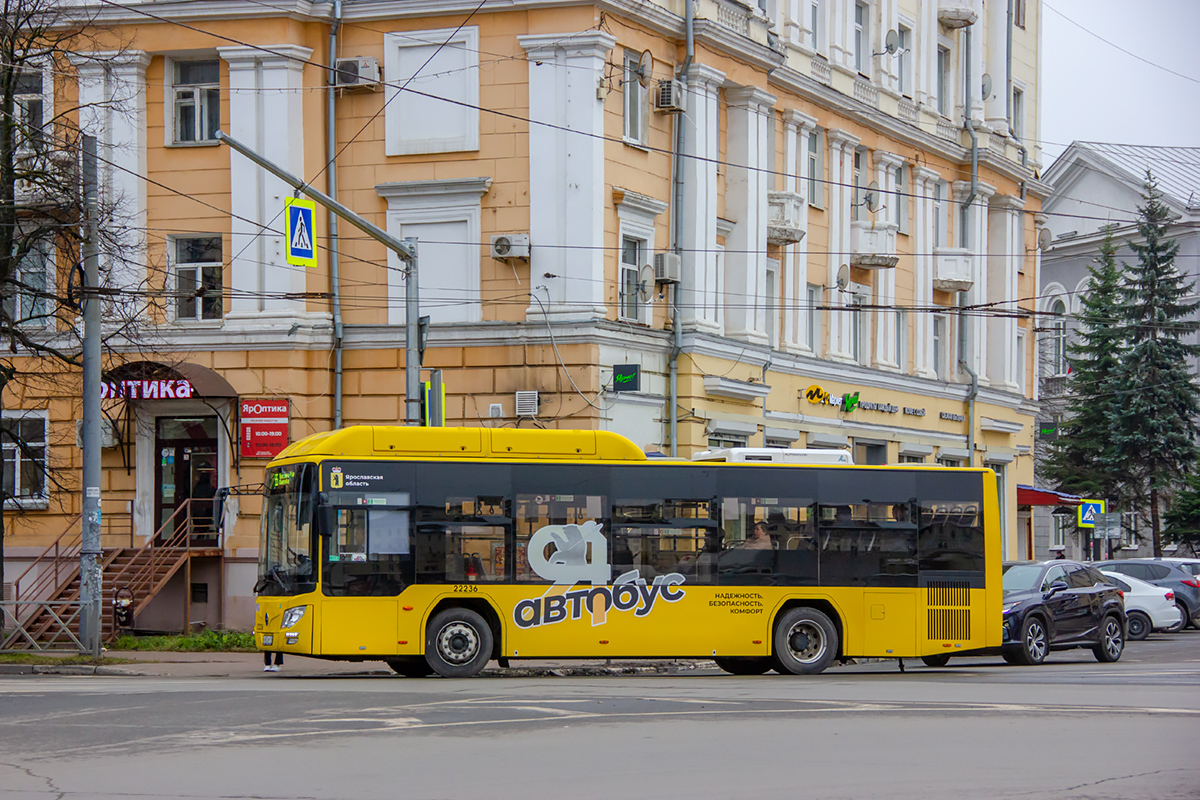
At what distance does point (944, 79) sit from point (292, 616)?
101ft

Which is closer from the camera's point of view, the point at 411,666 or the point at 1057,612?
the point at 411,666

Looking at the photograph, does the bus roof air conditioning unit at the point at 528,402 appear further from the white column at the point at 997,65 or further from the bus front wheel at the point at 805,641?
the white column at the point at 997,65

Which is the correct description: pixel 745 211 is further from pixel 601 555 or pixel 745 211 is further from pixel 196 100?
pixel 601 555

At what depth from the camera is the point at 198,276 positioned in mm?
30625

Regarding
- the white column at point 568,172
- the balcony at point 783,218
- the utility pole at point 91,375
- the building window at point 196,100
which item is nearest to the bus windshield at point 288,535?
the utility pole at point 91,375

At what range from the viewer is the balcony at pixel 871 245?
38.9 meters

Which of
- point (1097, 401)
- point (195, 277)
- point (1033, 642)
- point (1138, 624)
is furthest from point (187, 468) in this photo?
point (1097, 401)

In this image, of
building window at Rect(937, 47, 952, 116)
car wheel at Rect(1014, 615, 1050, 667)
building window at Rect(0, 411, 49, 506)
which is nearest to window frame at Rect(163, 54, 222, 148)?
building window at Rect(0, 411, 49, 506)

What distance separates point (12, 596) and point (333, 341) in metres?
7.87

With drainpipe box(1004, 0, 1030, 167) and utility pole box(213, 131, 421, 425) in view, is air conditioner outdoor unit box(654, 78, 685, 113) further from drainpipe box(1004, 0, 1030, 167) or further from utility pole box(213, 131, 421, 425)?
drainpipe box(1004, 0, 1030, 167)

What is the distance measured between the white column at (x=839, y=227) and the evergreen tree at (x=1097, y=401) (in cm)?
1821

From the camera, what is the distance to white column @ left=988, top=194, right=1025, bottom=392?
46062mm

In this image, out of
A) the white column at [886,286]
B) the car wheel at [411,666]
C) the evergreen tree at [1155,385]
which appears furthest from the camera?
the evergreen tree at [1155,385]

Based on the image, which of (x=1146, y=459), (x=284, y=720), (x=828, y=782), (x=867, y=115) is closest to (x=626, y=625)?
(x=284, y=720)
